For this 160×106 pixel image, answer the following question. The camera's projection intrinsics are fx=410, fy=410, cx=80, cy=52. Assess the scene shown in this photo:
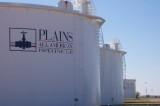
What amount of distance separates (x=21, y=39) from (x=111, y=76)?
21.6 metres

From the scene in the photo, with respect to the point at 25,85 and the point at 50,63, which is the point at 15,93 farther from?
the point at 50,63

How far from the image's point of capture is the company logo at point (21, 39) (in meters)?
21.5

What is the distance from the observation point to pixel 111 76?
41906 millimetres

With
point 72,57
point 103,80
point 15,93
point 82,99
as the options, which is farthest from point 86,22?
point 103,80

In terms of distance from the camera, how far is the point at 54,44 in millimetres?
22344

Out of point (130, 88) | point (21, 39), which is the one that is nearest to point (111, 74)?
point (21, 39)

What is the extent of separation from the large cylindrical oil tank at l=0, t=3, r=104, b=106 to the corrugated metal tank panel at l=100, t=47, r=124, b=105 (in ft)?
51.8

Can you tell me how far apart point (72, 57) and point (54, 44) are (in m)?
1.44

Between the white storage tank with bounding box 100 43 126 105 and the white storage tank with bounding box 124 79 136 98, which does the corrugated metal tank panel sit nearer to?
the white storage tank with bounding box 100 43 126 105

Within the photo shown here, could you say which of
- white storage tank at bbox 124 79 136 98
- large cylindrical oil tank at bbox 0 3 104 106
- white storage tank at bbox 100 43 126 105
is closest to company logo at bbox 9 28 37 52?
large cylindrical oil tank at bbox 0 3 104 106

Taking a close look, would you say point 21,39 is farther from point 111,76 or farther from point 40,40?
point 111,76

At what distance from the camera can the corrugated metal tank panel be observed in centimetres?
3994

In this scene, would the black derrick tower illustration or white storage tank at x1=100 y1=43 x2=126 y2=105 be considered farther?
white storage tank at x1=100 y1=43 x2=126 y2=105

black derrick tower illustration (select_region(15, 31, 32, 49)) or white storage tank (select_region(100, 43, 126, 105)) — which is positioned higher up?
black derrick tower illustration (select_region(15, 31, 32, 49))
